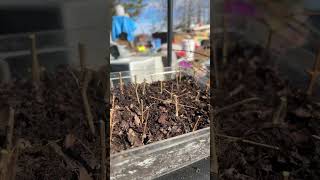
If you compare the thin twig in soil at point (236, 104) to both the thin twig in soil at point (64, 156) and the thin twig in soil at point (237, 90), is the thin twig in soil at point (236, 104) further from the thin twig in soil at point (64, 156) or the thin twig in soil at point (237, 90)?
the thin twig in soil at point (64, 156)

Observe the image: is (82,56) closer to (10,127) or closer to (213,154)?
(10,127)

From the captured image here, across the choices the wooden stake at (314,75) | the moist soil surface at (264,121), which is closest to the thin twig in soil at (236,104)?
the moist soil surface at (264,121)

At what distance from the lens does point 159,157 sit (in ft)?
5.01

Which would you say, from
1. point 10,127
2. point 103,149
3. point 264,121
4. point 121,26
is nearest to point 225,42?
point 264,121

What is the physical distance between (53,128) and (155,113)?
111 centimetres

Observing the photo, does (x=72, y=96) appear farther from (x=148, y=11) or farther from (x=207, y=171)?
(x=148, y=11)

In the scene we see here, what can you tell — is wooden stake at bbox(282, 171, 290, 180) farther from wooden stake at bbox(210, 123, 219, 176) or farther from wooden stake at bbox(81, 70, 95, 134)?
wooden stake at bbox(81, 70, 95, 134)

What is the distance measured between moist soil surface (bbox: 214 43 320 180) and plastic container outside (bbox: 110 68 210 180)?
59cm

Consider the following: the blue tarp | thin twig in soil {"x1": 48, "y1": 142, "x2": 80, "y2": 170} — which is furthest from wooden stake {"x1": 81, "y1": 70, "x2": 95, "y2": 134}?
the blue tarp

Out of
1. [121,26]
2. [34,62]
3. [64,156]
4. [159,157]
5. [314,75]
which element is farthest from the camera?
[121,26]

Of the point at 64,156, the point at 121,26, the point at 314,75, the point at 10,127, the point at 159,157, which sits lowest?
the point at 159,157

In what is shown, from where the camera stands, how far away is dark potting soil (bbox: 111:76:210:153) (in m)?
1.80

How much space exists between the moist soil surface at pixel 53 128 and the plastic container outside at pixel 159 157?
362mm

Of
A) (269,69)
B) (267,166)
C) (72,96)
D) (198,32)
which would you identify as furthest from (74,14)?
(198,32)
